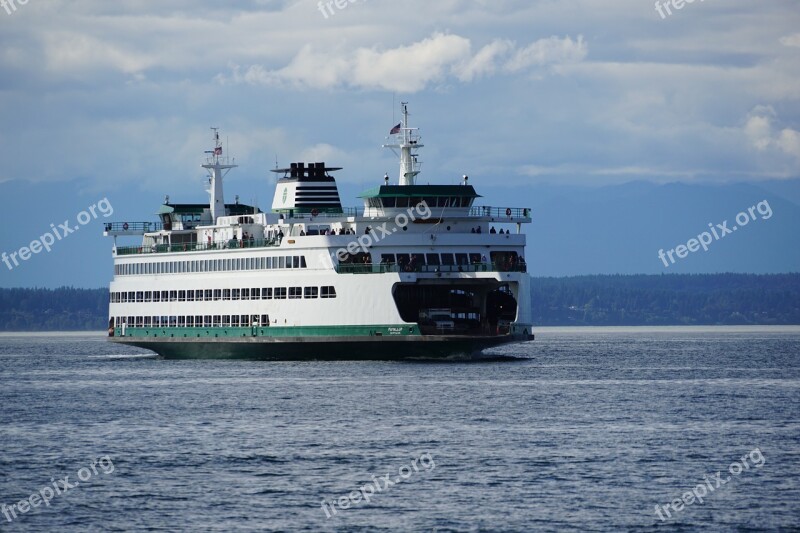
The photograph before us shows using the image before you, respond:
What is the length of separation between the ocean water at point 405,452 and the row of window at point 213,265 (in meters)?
7.71

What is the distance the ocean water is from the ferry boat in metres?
2.62

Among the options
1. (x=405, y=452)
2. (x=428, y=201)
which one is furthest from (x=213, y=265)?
(x=405, y=452)

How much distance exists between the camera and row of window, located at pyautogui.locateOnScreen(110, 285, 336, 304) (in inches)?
3110

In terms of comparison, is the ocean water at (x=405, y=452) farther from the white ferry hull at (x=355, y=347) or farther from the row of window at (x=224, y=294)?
the row of window at (x=224, y=294)

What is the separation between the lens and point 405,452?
150ft

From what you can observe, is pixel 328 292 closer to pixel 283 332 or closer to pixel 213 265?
pixel 283 332

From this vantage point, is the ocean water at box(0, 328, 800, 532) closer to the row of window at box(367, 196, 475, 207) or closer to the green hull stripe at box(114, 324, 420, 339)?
the green hull stripe at box(114, 324, 420, 339)

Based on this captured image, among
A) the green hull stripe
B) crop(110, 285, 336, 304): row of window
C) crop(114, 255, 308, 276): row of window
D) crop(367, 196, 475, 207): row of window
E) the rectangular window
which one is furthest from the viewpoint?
crop(114, 255, 308, 276): row of window

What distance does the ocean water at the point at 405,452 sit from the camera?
36.6 meters

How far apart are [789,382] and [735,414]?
16.7m

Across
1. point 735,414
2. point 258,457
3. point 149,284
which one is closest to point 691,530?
point 258,457

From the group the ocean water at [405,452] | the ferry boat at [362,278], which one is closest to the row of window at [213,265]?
the ferry boat at [362,278]

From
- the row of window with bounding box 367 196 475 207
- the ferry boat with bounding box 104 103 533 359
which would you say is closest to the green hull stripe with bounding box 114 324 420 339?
the ferry boat with bounding box 104 103 533 359

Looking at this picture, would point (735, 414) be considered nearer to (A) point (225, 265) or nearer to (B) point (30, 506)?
(B) point (30, 506)
